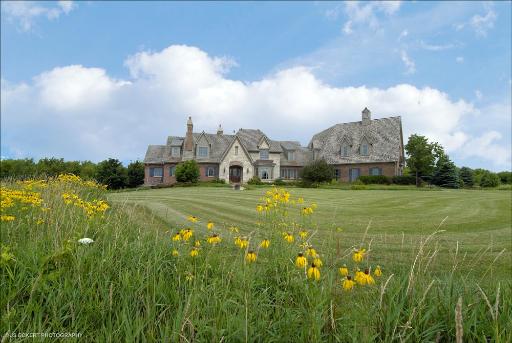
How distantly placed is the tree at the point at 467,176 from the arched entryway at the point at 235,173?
98.0 feet

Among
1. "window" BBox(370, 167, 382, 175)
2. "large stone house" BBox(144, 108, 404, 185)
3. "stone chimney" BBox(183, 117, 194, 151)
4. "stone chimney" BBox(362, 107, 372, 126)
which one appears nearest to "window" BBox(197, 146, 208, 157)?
"large stone house" BBox(144, 108, 404, 185)

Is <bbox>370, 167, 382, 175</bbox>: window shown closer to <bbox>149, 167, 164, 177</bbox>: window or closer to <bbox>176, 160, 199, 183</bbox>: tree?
<bbox>176, 160, 199, 183</bbox>: tree

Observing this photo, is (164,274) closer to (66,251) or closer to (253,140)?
(66,251)

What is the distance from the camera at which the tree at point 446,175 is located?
43.4 meters

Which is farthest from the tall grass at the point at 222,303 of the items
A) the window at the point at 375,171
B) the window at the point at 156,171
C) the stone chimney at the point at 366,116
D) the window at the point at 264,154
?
the stone chimney at the point at 366,116

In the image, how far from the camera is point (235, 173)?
4772 centimetres

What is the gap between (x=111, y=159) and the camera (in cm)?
3672

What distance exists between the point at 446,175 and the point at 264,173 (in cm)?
2283

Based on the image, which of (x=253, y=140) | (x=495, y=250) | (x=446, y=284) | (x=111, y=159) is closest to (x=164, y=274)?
(x=446, y=284)

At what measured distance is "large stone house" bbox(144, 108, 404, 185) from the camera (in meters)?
46.6

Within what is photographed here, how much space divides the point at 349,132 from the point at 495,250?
43238 mm

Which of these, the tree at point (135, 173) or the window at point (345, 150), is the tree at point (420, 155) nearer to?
the window at point (345, 150)

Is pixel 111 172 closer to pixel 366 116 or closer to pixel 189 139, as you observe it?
pixel 189 139

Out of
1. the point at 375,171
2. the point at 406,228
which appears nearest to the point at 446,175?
the point at 375,171
